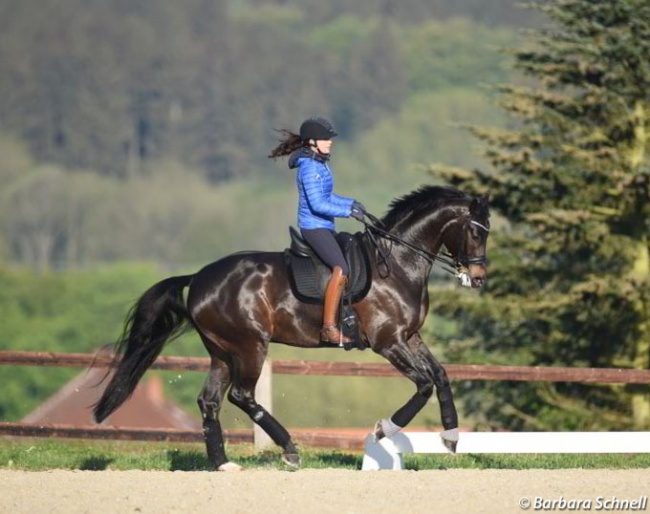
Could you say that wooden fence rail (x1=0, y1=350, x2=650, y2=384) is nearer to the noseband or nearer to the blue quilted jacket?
the noseband

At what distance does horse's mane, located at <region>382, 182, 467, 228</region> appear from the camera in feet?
37.4

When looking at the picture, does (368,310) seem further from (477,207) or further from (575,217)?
(575,217)

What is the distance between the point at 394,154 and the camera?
→ 14188 centimetres

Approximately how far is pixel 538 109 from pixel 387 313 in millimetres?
13267

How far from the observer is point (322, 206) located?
427 inches

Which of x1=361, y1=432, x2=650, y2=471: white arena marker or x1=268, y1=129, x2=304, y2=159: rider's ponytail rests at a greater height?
x1=268, y1=129, x2=304, y2=159: rider's ponytail

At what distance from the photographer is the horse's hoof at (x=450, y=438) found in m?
10.8

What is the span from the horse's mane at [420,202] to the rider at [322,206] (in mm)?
561

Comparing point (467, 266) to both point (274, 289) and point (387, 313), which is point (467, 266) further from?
point (274, 289)

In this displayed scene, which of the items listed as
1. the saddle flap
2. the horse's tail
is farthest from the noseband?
the horse's tail

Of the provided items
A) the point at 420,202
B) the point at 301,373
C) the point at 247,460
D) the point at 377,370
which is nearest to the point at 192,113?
the point at 301,373

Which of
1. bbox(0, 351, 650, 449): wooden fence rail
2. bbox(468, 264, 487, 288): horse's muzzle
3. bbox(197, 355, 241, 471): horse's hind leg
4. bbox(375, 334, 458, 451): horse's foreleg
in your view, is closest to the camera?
bbox(375, 334, 458, 451): horse's foreleg

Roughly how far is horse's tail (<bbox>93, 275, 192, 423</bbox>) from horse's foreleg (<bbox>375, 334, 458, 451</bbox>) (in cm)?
205

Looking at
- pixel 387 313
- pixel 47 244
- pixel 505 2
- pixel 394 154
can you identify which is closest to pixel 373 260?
pixel 387 313
